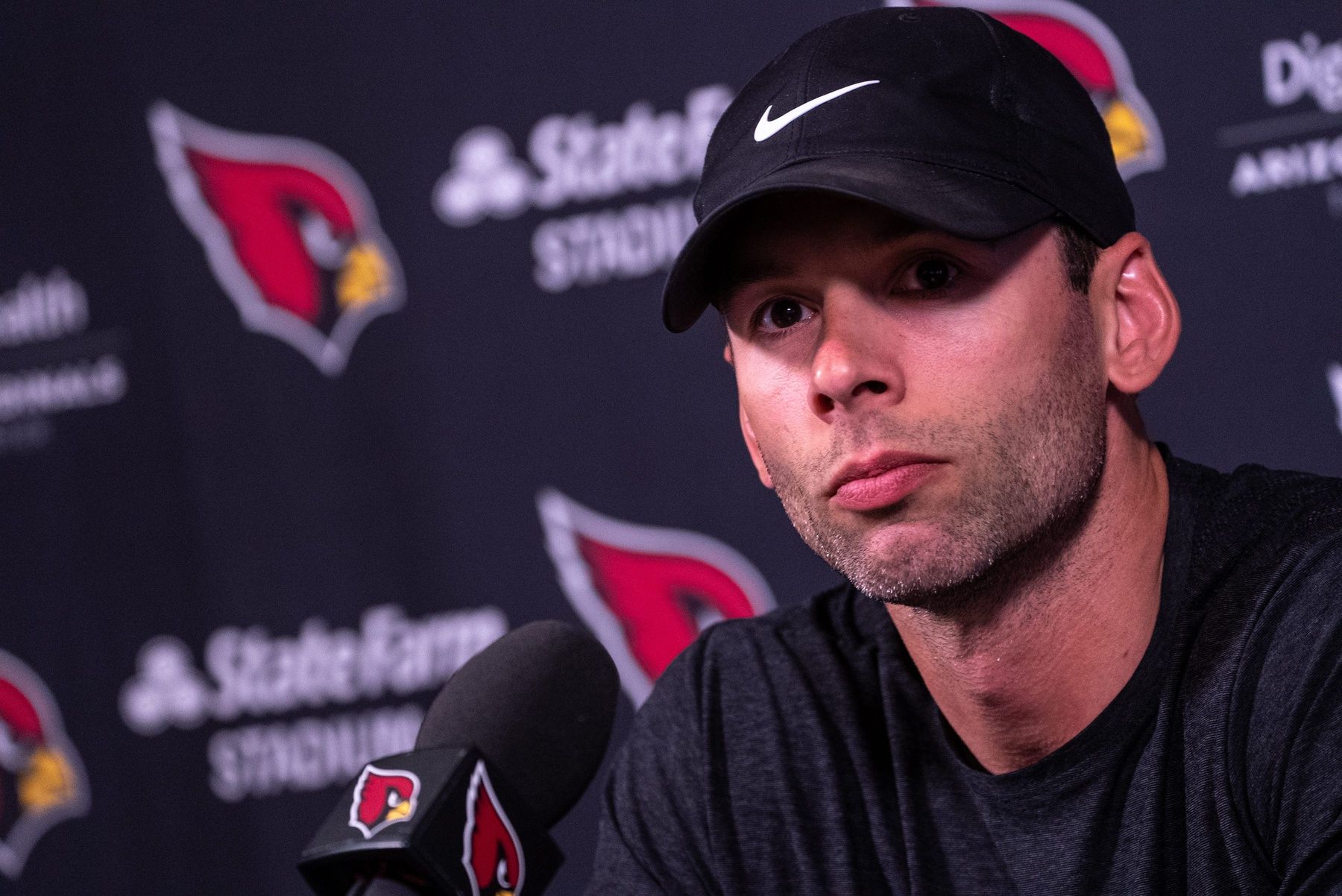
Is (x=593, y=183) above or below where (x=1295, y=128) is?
above

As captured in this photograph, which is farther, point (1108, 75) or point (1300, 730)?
point (1108, 75)

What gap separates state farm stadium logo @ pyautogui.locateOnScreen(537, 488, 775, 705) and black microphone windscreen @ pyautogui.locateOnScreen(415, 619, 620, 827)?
35.0 inches

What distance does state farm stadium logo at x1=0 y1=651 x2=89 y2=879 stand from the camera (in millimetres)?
2201

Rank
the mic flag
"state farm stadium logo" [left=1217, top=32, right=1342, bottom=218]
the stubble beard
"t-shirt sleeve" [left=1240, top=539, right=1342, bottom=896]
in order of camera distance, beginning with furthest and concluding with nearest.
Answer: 1. "state farm stadium logo" [left=1217, top=32, right=1342, bottom=218]
2. the stubble beard
3. "t-shirt sleeve" [left=1240, top=539, right=1342, bottom=896]
4. the mic flag

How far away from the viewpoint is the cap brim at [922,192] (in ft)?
2.91

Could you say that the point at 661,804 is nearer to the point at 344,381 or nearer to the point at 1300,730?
the point at 1300,730

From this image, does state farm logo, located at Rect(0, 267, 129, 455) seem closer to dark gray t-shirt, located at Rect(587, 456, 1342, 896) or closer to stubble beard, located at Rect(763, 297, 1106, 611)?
dark gray t-shirt, located at Rect(587, 456, 1342, 896)

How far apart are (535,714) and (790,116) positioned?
0.46m

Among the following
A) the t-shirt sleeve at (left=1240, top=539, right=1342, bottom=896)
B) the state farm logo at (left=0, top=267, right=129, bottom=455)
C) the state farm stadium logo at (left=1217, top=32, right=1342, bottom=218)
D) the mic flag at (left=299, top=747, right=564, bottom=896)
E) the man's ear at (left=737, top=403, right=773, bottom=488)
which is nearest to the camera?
the mic flag at (left=299, top=747, right=564, bottom=896)

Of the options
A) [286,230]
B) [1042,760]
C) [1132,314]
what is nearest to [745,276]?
[1132,314]

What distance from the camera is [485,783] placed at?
77 cm

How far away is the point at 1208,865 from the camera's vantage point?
920 millimetres

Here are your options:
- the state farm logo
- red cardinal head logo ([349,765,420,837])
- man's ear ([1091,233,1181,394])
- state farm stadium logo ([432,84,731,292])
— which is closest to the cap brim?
man's ear ([1091,233,1181,394])

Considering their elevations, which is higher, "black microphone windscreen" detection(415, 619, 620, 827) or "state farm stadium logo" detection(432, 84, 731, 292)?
"state farm stadium logo" detection(432, 84, 731, 292)
